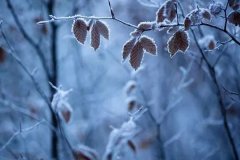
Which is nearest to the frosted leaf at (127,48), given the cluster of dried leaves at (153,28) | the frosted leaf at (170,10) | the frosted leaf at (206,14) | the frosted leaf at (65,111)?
the cluster of dried leaves at (153,28)

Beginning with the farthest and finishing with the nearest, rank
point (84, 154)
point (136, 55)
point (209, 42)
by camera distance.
→ point (84, 154) → point (209, 42) → point (136, 55)

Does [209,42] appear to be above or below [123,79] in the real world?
below

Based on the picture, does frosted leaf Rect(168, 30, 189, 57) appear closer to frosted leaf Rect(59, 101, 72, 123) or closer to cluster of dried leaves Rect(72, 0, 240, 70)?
cluster of dried leaves Rect(72, 0, 240, 70)

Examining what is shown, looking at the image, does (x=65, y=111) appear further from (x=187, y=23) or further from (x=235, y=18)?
(x=235, y=18)

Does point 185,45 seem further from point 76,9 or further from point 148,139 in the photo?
point 148,139

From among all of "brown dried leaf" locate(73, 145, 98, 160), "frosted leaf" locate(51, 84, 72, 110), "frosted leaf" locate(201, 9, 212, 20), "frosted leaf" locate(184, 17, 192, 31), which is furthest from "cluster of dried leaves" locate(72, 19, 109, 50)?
"brown dried leaf" locate(73, 145, 98, 160)

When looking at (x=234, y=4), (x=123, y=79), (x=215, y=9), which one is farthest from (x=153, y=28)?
(x=123, y=79)

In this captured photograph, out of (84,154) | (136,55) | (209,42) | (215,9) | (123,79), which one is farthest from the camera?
(123,79)
